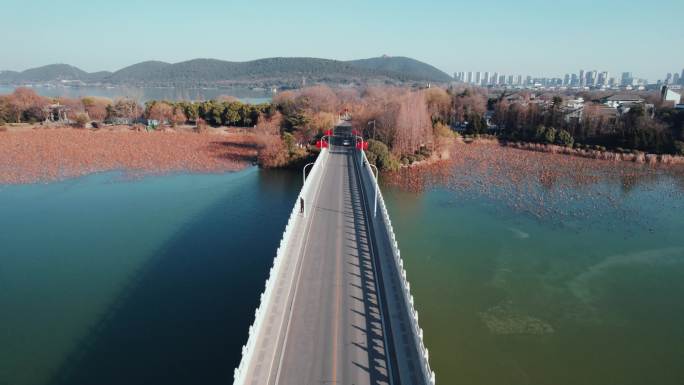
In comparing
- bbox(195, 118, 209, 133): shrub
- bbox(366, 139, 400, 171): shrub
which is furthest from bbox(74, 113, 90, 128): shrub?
bbox(366, 139, 400, 171): shrub

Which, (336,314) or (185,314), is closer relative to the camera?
(336,314)

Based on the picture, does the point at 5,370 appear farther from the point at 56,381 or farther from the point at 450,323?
the point at 450,323

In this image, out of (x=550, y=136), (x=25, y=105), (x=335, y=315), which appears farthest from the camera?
(x=25, y=105)

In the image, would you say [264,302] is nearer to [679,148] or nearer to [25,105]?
[679,148]

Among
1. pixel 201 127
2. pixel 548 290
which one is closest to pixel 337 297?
pixel 548 290

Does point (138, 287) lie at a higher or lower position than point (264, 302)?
lower

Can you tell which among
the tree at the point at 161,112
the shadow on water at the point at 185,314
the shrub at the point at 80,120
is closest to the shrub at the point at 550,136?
the shadow on water at the point at 185,314
